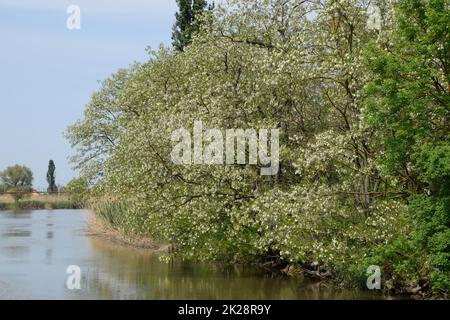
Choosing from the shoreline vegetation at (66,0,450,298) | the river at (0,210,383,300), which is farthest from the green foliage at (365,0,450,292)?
the river at (0,210,383,300)

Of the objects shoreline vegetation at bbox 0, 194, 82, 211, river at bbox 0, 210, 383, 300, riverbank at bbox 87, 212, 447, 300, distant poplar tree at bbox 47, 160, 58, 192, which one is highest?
distant poplar tree at bbox 47, 160, 58, 192

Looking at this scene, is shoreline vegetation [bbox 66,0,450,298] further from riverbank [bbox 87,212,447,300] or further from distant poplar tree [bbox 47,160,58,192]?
distant poplar tree [bbox 47,160,58,192]

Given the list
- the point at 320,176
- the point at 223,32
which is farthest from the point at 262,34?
the point at 320,176

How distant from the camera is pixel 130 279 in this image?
71.7 feet

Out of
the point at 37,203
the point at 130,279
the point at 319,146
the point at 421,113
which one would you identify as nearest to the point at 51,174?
the point at 37,203

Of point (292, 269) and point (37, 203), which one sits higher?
point (37, 203)

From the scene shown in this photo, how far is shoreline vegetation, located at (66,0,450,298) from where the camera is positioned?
14.9m

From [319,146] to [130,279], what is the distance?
27.2 feet

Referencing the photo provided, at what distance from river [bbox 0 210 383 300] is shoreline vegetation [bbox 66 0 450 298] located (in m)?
0.79

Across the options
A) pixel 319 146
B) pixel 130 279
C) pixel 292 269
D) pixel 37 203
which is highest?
pixel 319 146

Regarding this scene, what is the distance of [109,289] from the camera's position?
19766 mm

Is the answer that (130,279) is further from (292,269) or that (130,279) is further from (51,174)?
(51,174)

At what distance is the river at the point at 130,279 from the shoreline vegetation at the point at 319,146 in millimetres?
792

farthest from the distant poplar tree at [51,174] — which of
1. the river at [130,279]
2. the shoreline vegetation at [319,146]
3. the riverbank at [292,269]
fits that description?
the shoreline vegetation at [319,146]
